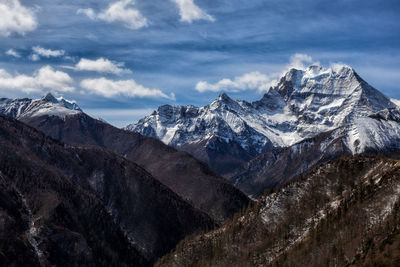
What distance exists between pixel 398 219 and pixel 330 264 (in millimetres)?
34483

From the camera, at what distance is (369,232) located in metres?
198

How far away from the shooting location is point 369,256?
186 m

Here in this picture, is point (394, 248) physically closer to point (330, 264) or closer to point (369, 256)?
point (369, 256)

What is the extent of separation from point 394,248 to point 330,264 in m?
29.2

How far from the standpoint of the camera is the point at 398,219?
19275 cm

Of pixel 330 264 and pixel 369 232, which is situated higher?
pixel 369 232

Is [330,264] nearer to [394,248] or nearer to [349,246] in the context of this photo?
[349,246]

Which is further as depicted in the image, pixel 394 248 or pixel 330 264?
pixel 330 264

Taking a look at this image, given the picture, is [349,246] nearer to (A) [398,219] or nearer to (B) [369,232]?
(B) [369,232]

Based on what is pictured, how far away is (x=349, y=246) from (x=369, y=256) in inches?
578

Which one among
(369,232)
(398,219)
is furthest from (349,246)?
(398,219)

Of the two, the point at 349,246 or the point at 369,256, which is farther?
the point at 349,246

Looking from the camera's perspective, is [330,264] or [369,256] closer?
[369,256]

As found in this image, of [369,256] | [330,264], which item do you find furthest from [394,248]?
[330,264]
